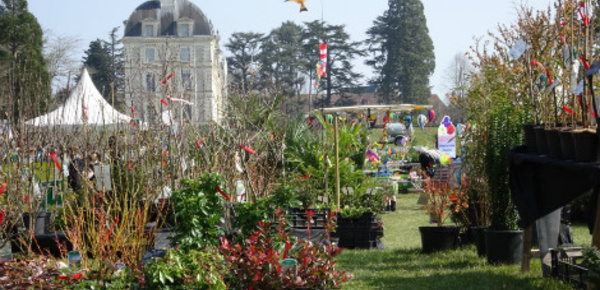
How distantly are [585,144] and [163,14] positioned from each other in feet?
193

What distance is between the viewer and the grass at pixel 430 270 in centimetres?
709

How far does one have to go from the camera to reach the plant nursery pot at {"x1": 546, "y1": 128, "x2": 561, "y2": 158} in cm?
650

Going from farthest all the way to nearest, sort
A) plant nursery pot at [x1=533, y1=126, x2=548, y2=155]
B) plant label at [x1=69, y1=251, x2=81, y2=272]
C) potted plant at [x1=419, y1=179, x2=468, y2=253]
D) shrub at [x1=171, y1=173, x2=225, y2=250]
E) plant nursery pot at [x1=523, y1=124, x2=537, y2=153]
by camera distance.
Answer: potted plant at [x1=419, y1=179, x2=468, y2=253], plant nursery pot at [x1=523, y1=124, x2=537, y2=153], plant nursery pot at [x1=533, y1=126, x2=548, y2=155], shrub at [x1=171, y1=173, x2=225, y2=250], plant label at [x1=69, y1=251, x2=81, y2=272]

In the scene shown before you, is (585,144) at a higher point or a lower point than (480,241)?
higher

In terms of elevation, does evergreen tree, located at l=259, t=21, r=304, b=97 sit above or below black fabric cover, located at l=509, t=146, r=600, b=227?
above

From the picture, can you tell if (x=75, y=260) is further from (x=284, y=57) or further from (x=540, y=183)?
(x=284, y=57)

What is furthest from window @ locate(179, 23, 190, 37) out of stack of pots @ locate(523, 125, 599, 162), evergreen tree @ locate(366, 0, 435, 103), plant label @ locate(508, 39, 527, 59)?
stack of pots @ locate(523, 125, 599, 162)

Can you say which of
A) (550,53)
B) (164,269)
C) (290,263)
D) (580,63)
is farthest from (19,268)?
(550,53)

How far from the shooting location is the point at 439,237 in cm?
926

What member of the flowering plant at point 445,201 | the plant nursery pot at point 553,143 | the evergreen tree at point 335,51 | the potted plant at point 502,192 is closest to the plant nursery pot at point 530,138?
the potted plant at point 502,192

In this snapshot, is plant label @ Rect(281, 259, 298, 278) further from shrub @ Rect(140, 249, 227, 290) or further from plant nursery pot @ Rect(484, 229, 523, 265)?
plant nursery pot @ Rect(484, 229, 523, 265)

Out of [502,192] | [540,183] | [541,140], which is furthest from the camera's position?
[502,192]

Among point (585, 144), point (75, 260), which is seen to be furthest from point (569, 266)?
point (75, 260)

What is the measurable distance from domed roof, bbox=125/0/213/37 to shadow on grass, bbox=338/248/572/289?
54.4 meters
